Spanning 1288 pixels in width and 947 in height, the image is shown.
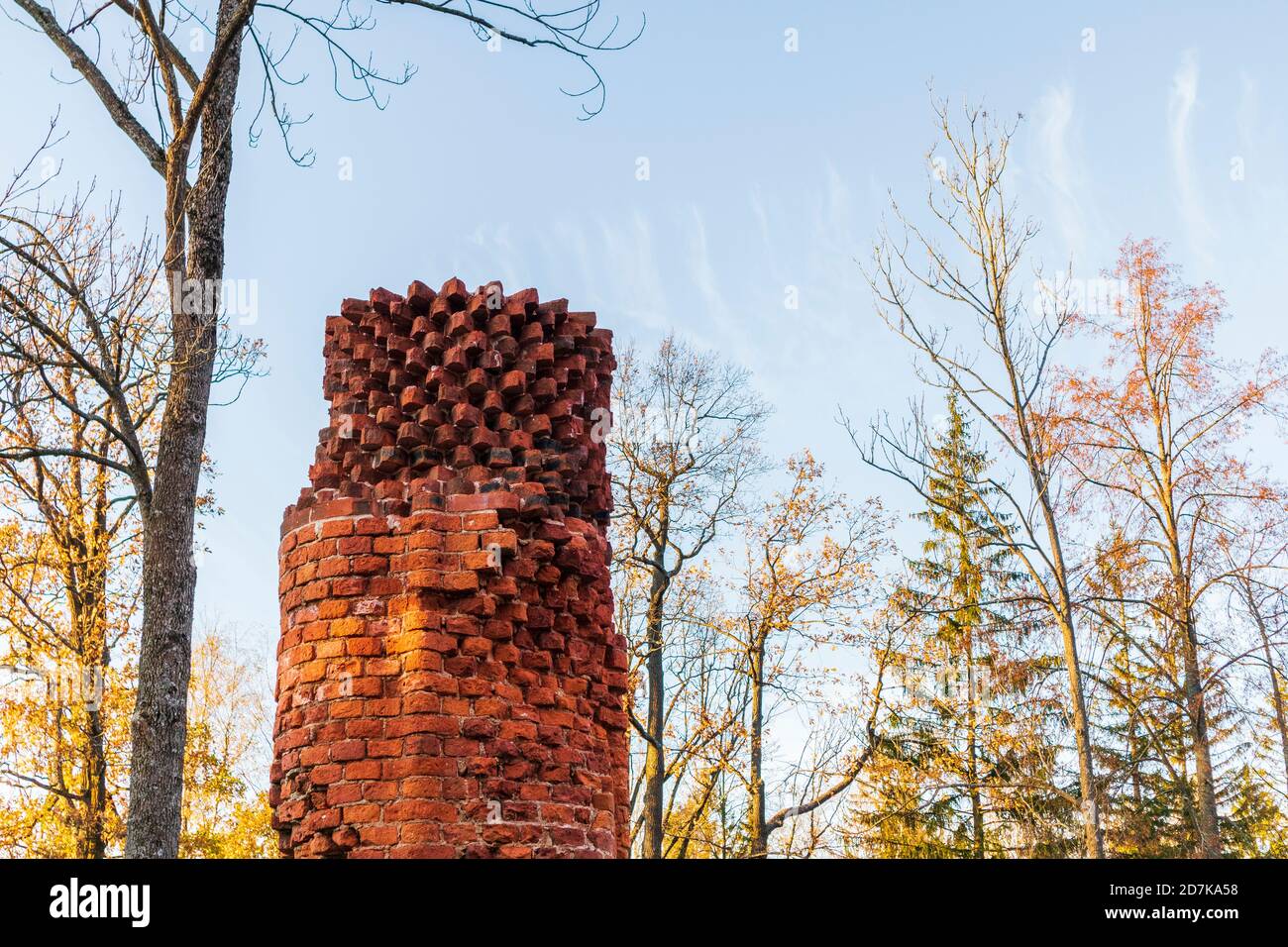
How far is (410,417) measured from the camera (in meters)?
6.12

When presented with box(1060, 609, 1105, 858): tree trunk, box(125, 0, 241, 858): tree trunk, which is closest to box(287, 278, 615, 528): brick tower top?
box(125, 0, 241, 858): tree trunk

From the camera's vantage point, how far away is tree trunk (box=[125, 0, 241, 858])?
847cm

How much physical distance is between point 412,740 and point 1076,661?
9089 millimetres

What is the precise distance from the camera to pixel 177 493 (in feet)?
30.1

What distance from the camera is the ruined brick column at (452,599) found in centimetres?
542

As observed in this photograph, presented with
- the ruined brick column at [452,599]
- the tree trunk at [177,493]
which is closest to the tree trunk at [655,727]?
the tree trunk at [177,493]

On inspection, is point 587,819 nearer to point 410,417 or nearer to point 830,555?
point 410,417

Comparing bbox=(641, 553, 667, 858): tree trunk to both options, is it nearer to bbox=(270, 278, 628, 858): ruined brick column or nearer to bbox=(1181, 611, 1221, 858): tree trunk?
bbox=(1181, 611, 1221, 858): tree trunk

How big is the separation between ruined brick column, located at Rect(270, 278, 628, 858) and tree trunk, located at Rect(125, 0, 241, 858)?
3193mm

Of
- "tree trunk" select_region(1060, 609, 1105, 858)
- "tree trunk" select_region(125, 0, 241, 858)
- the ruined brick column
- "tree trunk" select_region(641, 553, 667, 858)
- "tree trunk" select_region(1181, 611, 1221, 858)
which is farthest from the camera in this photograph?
"tree trunk" select_region(641, 553, 667, 858)

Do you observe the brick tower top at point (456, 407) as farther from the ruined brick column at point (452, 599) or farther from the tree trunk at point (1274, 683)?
the tree trunk at point (1274, 683)

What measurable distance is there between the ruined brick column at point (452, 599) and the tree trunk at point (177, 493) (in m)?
3.19

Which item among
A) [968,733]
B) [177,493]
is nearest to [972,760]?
[968,733]
